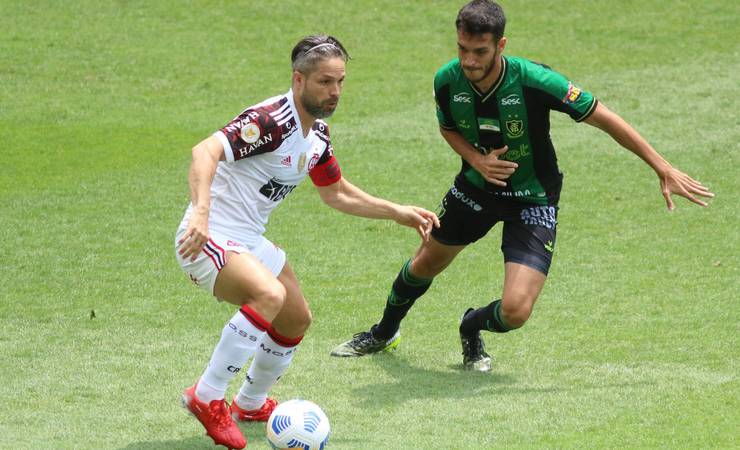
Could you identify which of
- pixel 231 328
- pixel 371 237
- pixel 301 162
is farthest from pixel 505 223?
pixel 371 237

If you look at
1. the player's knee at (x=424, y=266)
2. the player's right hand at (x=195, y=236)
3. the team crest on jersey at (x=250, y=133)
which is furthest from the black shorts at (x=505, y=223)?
the player's right hand at (x=195, y=236)

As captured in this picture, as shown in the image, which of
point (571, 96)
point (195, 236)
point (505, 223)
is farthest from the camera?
point (505, 223)

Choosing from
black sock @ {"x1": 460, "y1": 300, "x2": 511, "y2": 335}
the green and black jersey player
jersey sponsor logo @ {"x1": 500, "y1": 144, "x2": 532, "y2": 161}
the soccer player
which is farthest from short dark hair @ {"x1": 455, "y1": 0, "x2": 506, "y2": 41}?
black sock @ {"x1": 460, "y1": 300, "x2": 511, "y2": 335}

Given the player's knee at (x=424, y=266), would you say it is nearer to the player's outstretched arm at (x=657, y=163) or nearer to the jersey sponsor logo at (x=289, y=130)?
the player's outstretched arm at (x=657, y=163)

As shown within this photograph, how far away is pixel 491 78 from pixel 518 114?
30cm

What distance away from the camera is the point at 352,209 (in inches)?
294

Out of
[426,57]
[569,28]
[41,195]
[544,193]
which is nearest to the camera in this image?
[544,193]

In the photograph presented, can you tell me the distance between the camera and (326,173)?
24.1ft

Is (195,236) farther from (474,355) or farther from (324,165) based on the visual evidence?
(474,355)

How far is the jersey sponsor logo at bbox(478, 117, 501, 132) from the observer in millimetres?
8047

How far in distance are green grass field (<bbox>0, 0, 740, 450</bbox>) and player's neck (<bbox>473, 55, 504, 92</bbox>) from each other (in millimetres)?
1973

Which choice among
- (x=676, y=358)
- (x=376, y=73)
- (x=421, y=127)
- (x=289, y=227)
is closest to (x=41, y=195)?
(x=289, y=227)

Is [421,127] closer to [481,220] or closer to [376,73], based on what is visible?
[376,73]

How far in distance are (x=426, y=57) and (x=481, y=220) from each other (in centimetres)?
997
